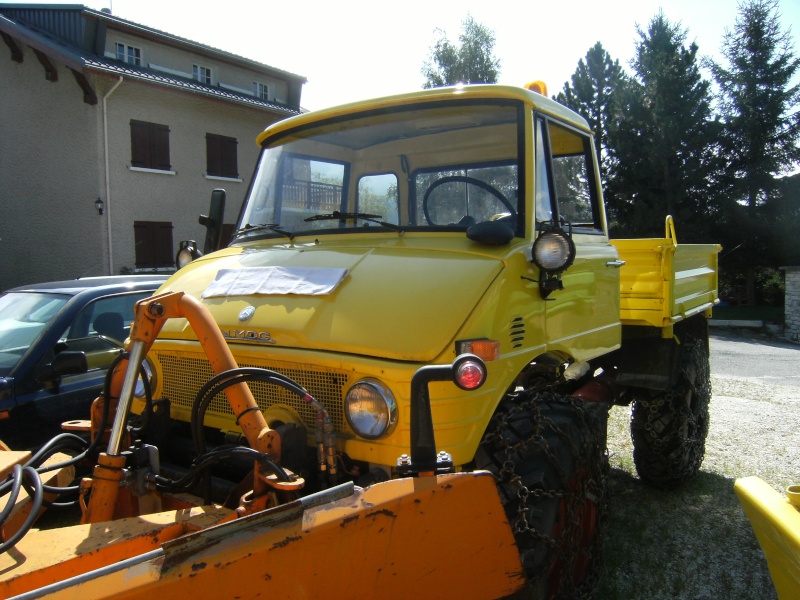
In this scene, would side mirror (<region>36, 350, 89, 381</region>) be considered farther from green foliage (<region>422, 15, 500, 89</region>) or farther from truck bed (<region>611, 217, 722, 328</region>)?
green foliage (<region>422, 15, 500, 89</region>)

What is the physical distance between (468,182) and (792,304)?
69.0 ft

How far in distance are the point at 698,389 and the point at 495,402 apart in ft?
10.5

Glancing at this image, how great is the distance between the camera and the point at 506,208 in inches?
131

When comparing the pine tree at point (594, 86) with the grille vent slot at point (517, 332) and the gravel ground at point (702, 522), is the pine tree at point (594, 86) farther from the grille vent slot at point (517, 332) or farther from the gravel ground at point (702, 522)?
the grille vent slot at point (517, 332)

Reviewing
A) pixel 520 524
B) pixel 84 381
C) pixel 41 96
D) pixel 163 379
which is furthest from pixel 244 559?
pixel 41 96

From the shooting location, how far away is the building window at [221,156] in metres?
19.2

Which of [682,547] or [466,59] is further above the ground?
[466,59]

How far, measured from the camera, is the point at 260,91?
881 inches

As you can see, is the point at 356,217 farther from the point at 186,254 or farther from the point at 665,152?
the point at 665,152

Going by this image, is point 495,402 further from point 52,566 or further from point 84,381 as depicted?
point 84,381

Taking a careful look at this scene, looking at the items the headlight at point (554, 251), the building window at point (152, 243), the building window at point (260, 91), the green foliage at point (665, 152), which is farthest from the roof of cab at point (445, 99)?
the green foliage at point (665, 152)

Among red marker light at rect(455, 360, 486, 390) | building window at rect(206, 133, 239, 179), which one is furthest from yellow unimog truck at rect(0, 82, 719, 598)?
building window at rect(206, 133, 239, 179)

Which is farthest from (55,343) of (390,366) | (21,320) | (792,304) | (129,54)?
(792,304)

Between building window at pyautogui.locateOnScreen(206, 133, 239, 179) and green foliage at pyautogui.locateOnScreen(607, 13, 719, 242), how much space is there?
15.7 metres
